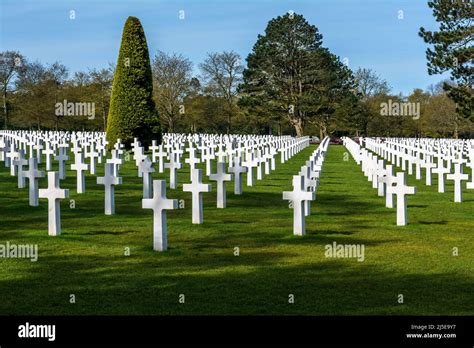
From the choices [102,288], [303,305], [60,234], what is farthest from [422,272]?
[60,234]

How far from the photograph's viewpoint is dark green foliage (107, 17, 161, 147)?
34719mm

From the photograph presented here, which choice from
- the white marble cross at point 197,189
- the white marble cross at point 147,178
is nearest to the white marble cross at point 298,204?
the white marble cross at point 197,189

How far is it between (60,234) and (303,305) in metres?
5.29

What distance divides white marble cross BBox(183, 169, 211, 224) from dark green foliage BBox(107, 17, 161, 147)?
22547mm

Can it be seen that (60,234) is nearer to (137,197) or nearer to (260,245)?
(260,245)

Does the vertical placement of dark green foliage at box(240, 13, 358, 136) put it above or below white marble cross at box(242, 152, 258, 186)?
above

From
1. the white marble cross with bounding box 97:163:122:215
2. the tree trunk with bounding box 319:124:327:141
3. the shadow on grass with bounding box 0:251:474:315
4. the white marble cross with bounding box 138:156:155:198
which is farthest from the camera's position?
the tree trunk with bounding box 319:124:327:141

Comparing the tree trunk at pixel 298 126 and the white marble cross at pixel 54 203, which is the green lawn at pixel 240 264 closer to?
the white marble cross at pixel 54 203

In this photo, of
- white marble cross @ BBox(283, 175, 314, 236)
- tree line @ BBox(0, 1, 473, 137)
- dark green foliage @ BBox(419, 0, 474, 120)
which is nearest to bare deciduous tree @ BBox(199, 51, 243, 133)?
tree line @ BBox(0, 1, 473, 137)

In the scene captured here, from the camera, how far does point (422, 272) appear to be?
8781 mm

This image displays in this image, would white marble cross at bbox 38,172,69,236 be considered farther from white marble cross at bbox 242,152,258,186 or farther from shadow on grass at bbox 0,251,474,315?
white marble cross at bbox 242,152,258,186

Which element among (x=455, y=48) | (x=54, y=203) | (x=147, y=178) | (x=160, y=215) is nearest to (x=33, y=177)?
(x=147, y=178)

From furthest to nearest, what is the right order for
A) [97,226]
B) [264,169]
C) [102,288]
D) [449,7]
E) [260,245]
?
[449,7], [264,169], [97,226], [260,245], [102,288]

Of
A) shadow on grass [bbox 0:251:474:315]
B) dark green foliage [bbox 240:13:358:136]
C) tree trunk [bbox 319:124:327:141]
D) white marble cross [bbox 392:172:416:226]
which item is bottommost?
shadow on grass [bbox 0:251:474:315]
